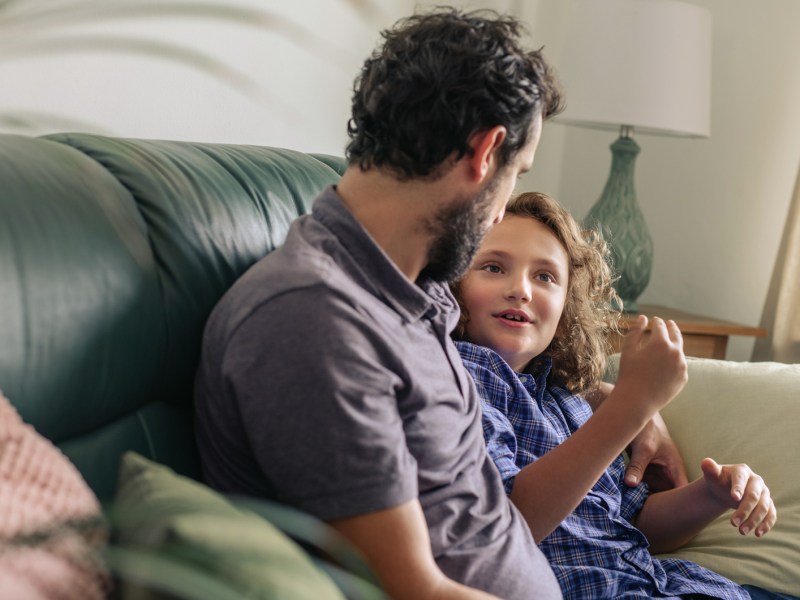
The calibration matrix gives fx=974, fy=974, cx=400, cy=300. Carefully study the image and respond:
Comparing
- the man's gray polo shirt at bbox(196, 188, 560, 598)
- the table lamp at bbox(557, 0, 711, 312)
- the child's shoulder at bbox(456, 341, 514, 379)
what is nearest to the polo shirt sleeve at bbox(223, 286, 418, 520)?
the man's gray polo shirt at bbox(196, 188, 560, 598)

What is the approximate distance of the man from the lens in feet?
2.82

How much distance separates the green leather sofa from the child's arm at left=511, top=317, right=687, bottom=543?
444 millimetres

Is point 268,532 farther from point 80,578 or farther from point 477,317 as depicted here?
point 477,317

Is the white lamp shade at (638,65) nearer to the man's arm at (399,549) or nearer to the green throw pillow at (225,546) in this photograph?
the man's arm at (399,549)

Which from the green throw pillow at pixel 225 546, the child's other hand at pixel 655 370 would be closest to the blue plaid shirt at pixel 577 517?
the child's other hand at pixel 655 370

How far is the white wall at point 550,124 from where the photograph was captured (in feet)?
5.58

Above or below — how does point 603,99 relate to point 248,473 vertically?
above

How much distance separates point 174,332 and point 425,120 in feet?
1.14

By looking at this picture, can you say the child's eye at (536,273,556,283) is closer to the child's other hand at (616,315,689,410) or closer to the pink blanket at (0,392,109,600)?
the child's other hand at (616,315,689,410)

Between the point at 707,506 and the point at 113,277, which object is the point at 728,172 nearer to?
the point at 707,506

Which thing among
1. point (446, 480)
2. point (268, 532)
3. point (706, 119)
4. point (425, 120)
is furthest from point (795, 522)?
point (706, 119)

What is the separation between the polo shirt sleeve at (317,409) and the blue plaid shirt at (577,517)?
43 cm

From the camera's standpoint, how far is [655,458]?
1622 mm

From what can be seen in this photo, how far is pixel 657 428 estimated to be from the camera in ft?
5.40
